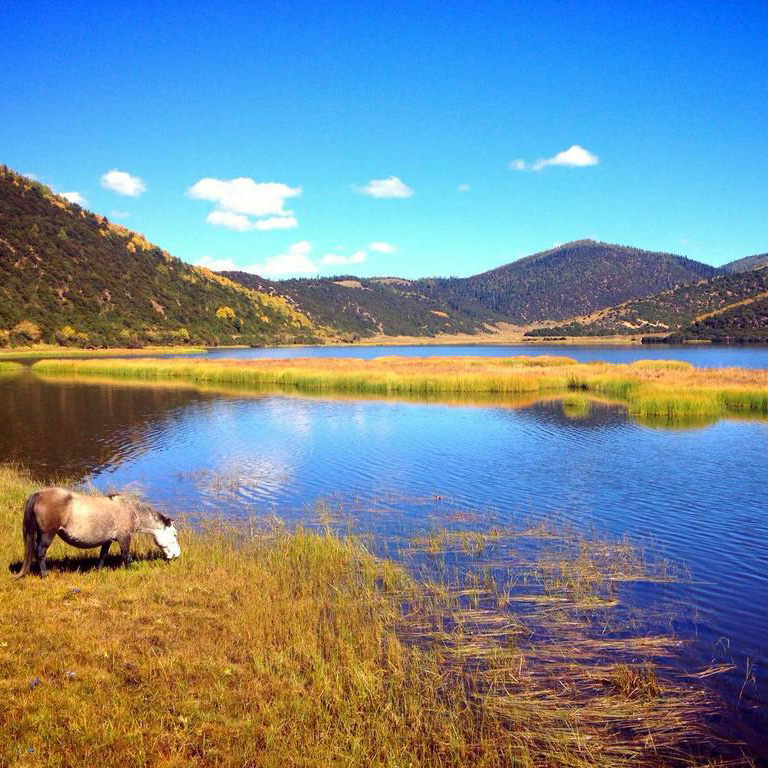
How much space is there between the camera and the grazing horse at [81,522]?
8664mm

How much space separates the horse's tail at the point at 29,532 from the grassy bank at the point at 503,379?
3228 centimetres

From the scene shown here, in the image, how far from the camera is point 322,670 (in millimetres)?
6832

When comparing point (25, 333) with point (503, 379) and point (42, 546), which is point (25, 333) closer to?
point (503, 379)

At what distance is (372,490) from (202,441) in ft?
37.7

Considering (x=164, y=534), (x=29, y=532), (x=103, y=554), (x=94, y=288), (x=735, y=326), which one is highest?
(x=94, y=288)

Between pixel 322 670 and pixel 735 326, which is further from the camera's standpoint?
pixel 735 326

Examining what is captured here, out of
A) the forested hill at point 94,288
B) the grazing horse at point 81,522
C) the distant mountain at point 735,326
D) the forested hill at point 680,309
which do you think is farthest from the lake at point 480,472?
the forested hill at point 680,309

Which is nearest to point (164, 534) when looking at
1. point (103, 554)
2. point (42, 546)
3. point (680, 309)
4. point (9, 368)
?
point (103, 554)

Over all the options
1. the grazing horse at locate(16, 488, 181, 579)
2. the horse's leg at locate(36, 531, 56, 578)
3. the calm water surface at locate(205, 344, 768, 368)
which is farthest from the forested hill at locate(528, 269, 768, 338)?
the horse's leg at locate(36, 531, 56, 578)

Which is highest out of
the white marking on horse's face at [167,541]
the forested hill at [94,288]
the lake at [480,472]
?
the forested hill at [94,288]

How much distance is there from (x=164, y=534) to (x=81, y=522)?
1478 millimetres

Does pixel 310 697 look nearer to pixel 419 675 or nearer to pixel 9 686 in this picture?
pixel 419 675

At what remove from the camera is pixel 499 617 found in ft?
29.5

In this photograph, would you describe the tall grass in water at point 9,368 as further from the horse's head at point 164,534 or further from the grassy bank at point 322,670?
the horse's head at point 164,534
